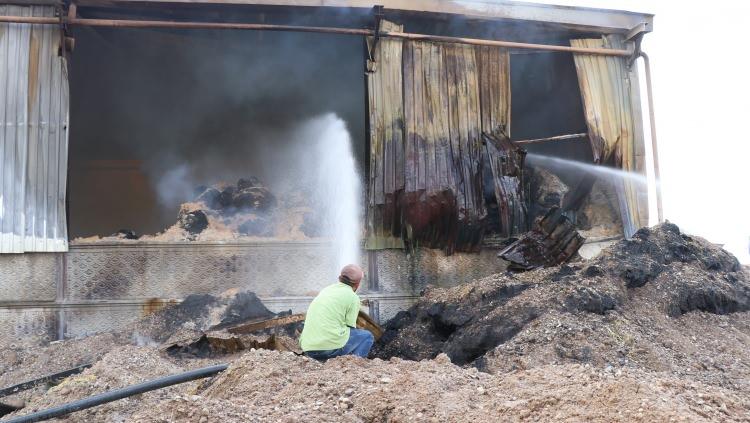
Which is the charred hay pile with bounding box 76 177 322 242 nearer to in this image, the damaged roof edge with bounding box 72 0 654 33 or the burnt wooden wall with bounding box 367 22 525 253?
the burnt wooden wall with bounding box 367 22 525 253

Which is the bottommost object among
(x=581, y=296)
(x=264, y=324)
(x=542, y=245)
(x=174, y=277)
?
(x=264, y=324)

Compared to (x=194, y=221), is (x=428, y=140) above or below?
above

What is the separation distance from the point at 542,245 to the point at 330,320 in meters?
3.48

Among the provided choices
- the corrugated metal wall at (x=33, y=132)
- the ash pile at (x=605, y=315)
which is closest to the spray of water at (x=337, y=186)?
the ash pile at (x=605, y=315)

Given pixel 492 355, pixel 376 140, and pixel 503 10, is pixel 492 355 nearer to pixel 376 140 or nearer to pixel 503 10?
pixel 376 140

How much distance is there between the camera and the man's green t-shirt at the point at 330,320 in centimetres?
611

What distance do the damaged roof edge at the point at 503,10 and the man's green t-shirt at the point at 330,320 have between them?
14.5 ft

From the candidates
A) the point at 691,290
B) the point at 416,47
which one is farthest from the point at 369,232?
the point at 691,290

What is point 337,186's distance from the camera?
9.95 metres

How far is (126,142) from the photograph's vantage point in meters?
11.7

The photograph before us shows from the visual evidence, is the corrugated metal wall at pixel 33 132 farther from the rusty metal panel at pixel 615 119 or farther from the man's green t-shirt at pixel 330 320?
the rusty metal panel at pixel 615 119

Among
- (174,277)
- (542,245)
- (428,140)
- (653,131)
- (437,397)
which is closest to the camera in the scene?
(437,397)

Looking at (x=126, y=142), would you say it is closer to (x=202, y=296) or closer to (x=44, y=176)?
(x=44, y=176)

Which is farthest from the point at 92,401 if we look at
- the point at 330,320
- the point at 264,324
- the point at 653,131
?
the point at 653,131
